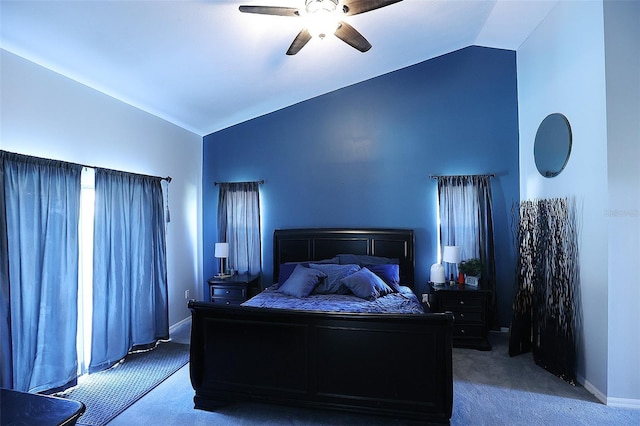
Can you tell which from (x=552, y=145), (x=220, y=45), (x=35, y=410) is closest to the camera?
(x=35, y=410)

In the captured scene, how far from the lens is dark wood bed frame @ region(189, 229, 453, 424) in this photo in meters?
2.01

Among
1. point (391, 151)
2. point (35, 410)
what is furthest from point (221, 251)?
point (35, 410)

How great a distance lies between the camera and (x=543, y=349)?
2.96 meters

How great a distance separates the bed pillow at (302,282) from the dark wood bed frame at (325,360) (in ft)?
3.28

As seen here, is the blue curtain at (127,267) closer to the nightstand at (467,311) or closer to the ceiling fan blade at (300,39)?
the ceiling fan blade at (300,39)

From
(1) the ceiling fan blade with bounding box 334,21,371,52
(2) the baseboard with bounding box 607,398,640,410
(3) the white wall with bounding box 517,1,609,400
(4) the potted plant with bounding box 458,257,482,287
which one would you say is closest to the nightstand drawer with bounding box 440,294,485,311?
(4) the potted plant with bounding box 458,257,482,287

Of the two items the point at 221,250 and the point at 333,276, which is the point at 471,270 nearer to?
the point at 333,276

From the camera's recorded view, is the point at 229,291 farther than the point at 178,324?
No

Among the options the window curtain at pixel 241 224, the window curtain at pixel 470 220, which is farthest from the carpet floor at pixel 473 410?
the window curtain at pixel 241 224

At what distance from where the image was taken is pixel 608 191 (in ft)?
7.71

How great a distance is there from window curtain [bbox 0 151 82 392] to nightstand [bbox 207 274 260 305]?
5.15 feet

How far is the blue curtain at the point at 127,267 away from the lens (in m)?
2.91

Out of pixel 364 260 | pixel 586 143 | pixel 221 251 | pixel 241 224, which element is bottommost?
pixel 364 260

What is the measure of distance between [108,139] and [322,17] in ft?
8.51
